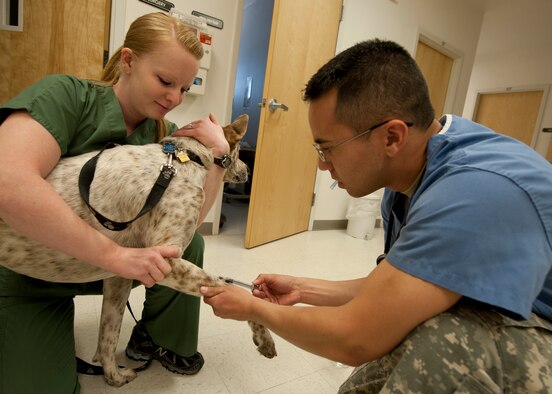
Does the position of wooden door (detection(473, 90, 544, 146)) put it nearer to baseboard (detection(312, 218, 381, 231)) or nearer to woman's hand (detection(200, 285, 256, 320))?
baseboard (detection(312, 218, 381, 231))

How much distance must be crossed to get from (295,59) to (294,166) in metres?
1.03

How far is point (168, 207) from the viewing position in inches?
41.9

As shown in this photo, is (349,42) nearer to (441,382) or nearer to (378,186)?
(378,186)

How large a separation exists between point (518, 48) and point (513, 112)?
46.5 inches

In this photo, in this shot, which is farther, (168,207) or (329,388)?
(329,388)

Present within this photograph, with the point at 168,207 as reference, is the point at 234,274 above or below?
below

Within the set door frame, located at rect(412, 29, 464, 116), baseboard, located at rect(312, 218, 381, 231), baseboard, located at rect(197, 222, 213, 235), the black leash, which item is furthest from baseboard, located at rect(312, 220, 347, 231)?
the black leash

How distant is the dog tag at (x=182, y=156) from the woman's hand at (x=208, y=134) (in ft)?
0.54

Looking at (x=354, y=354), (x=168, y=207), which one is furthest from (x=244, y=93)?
(x=354, y=354)

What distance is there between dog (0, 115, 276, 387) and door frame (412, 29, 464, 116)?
4.29m

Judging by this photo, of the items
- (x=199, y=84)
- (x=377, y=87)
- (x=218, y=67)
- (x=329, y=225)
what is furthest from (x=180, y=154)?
(x=329, y=225)

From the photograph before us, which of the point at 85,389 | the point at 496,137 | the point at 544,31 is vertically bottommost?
the point at 85,389

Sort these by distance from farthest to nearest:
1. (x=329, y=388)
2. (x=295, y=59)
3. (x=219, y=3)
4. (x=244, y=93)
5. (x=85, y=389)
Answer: (x=244, y=93) → (x=295, y=59) → (x=219, y=3) → (x=329, y=388) → (x=85, y=389)

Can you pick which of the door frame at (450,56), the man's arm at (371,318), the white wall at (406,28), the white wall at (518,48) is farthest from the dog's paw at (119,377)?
the white wall at (518,48)
